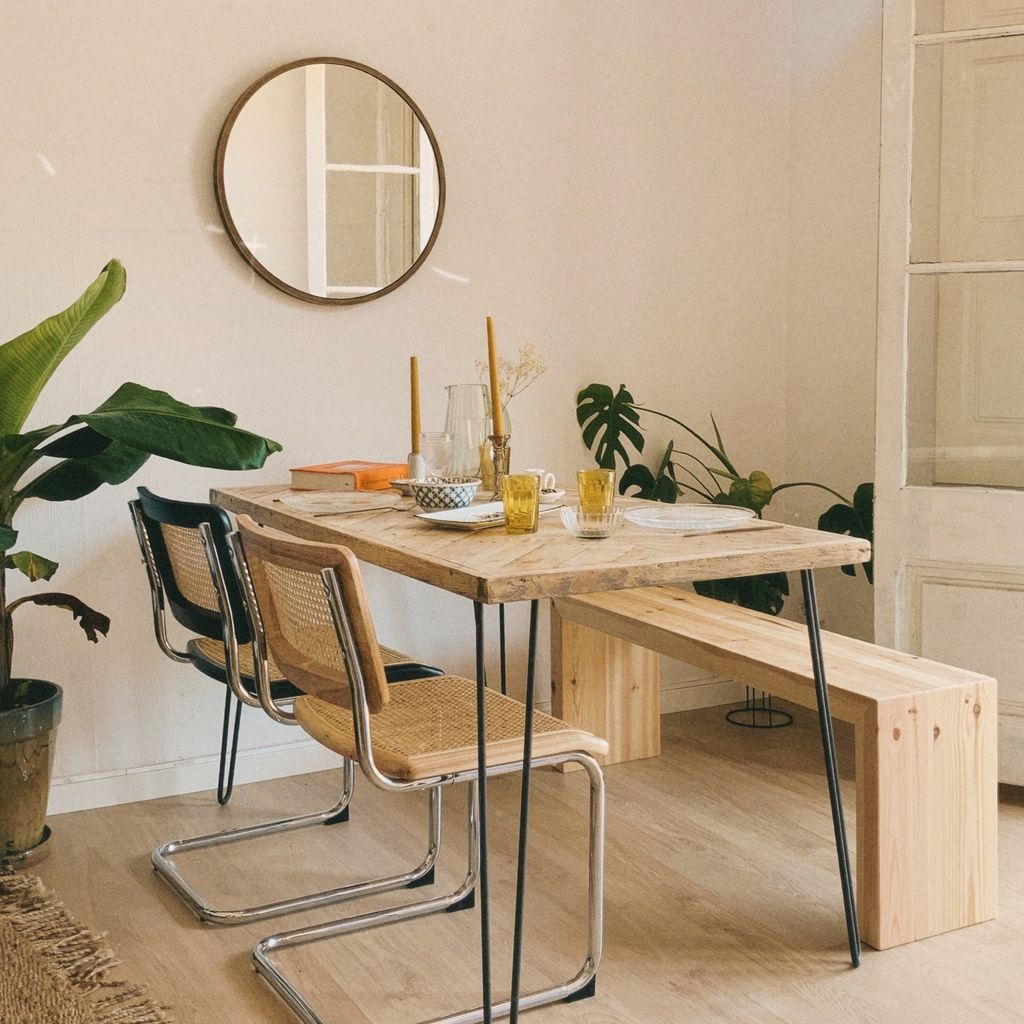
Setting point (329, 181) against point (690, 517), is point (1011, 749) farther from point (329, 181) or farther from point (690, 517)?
point (329, 181)

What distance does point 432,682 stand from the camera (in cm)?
249

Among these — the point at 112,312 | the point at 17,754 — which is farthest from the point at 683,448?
the point at 17,754

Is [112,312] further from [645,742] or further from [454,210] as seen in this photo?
[645,742]

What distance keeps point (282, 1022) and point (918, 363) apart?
2.14 metres

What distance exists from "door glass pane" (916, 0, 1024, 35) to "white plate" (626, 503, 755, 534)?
4.67 ft

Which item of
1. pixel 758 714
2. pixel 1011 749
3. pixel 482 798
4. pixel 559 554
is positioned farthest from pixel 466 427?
pixel 758 714

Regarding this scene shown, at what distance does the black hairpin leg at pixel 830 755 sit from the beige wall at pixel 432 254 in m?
1.57

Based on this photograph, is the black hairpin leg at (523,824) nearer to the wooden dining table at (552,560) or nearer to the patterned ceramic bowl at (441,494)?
the wooden dining table at (552,560)

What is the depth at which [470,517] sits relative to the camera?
242cm

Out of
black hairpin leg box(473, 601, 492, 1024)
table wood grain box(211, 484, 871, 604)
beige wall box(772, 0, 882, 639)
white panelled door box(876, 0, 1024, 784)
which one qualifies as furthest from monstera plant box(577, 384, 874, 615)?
black hairpin leg box(473, 601, 492, 1024)

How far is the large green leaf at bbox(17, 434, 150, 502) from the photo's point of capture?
283 centimetres

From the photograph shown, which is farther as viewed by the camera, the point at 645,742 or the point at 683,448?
the point at 683,448

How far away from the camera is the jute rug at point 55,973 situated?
2.19 metres

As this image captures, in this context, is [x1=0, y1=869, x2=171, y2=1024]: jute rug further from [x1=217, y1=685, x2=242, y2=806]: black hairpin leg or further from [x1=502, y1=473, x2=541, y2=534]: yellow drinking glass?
[x1=502, y1=473, x2=541, y2=534]: yellow drinking glass
